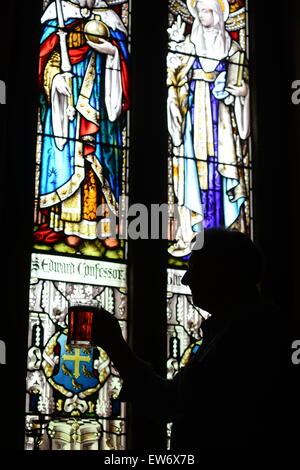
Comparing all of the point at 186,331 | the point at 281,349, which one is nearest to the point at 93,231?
the point at 186,331

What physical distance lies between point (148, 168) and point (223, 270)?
9.77ft

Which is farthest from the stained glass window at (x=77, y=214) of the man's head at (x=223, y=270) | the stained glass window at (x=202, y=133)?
the man's head at (x=223, y=270)

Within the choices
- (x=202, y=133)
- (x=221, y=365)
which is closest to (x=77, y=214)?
(x=202, y=133)

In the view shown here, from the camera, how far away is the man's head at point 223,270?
7.48 ft

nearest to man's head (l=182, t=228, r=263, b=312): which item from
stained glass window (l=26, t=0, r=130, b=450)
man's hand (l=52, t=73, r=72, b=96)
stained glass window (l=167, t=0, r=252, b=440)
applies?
stained glass window (l=26, t=0, r=130, b=450)

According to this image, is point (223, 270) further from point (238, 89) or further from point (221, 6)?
point (221, 6)

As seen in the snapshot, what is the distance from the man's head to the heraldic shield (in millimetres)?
2401

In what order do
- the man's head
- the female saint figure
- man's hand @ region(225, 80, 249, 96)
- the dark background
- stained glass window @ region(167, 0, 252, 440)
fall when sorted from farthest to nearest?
man's hand @ region(225, 80, 249, 96) → the female saint figure → stained glass window @ region(167, 0, 252, 440) → the dark background → the man's head

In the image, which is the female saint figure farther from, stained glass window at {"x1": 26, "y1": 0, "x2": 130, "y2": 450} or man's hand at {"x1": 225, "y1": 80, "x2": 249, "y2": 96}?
stained glass window at {"x1": 26, "y1": 0, "x2": 130, "y2": 450}

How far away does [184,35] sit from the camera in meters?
5.73

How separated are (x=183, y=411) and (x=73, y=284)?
2851mm

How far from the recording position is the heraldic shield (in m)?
4.66

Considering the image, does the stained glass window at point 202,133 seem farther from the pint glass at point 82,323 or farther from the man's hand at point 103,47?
the pint glass at point 82,323

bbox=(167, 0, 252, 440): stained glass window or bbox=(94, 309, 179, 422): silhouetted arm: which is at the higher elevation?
bbox=(167, 0, 252, 440): stained glass window
